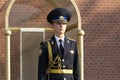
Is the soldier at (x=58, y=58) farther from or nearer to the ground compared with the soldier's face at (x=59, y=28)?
nearer to the ground

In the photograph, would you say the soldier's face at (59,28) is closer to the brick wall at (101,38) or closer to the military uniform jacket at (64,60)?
the military uniform jacket at (64,60)

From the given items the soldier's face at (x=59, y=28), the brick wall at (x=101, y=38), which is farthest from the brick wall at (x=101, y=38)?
the soldier's face at (x=59, y=28)

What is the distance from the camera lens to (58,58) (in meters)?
4.88

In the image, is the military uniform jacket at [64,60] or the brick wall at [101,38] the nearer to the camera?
the military uniform jacket at [64,60]

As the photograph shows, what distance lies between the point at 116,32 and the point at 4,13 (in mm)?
3137

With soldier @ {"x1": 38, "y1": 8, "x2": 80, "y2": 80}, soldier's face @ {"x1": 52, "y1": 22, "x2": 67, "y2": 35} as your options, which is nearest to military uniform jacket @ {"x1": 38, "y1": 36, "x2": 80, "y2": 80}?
soldier @ {"x1": 38, "y1": 8, "x2": 80, "y2": 80}

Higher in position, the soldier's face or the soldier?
the soldier's face

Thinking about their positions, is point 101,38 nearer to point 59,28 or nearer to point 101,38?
point 101,38

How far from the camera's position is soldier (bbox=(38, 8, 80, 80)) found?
4824 mm

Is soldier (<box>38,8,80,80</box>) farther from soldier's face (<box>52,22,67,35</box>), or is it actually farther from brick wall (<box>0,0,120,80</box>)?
brick wall (<box>0,0,120,80</box>)

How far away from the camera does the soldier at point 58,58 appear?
4.82 metres

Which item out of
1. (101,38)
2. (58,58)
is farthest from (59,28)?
(101,38)

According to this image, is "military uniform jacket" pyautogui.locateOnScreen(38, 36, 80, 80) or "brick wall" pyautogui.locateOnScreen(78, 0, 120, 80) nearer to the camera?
"military uniform jacket" pyautogui.locateOnScreen(38, 36, 80, 80)

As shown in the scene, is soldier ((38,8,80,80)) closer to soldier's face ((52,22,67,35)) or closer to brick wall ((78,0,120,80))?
soldier's face ((52,22,67,35))
